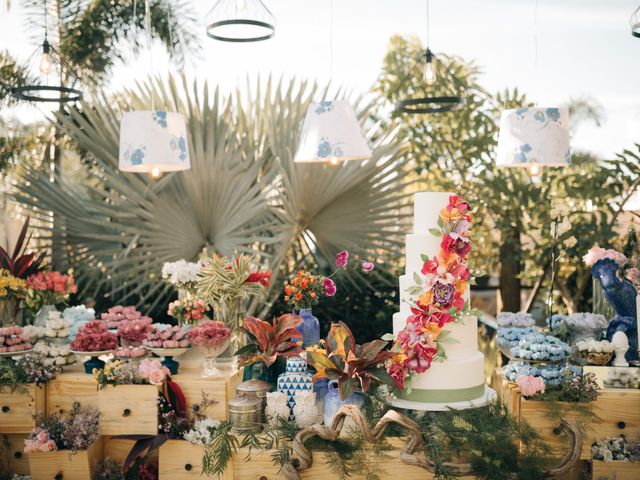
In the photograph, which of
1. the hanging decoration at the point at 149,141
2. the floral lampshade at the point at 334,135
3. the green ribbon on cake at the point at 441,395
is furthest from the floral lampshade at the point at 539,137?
the hanging decoration at the point at 149,141

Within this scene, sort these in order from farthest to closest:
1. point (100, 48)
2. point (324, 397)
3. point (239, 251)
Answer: point (100, 48) → point (239, 251) → point (324, 397)

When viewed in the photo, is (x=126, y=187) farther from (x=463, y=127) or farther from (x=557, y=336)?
(x=463, y=127)

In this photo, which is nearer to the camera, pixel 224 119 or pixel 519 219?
pixel 224 119

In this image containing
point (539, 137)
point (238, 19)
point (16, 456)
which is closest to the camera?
point (16, 456)

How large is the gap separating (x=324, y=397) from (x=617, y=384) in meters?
1.26

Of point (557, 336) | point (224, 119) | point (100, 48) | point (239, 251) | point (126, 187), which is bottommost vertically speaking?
point (557, 336)

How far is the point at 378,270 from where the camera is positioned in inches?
256

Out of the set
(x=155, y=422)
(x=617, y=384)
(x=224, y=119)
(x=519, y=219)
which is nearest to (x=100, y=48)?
(x=224, y=119)

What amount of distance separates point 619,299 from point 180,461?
216cm

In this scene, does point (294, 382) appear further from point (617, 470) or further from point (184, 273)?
point (617, 470)

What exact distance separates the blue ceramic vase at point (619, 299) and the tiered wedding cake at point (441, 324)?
0.88m

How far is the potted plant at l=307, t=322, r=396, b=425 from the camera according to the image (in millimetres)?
2898

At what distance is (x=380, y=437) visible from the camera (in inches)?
110

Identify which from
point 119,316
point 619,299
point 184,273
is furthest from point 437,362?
point 119,316
